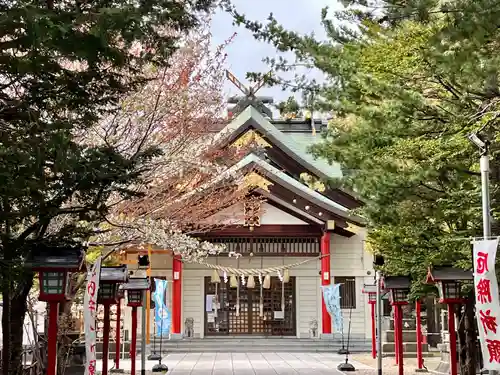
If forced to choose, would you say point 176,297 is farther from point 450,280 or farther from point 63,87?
point 63,87

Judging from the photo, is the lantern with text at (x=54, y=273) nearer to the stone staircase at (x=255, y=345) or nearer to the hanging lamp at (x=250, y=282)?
the stone staircase at (x=255, y=345)

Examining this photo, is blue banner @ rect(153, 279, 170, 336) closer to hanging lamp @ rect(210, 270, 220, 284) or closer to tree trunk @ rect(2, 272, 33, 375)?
hanging lamp @ rect(210, 270, 220, 284)

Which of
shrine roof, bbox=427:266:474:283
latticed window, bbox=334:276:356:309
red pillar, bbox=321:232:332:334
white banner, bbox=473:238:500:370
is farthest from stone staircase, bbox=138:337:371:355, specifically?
white banner, bbox=473:238:500:370

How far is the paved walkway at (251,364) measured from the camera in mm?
18406

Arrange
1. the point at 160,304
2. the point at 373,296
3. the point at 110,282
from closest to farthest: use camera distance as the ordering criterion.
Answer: the point at 110,282, the point at 160,304, the point at 373,296

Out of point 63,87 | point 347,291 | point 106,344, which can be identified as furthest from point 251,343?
point 63,87

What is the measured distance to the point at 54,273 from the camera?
8.84 metres

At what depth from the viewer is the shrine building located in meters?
28.2

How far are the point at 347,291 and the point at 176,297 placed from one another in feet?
24.1

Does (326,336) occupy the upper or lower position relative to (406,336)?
lower

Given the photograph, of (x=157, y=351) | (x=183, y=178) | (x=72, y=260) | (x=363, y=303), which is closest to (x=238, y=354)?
(x=157, y=351)

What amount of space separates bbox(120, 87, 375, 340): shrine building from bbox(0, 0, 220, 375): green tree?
2033 cm

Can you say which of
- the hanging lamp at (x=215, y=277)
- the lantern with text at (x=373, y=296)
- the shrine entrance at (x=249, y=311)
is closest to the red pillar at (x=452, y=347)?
the lantern with text at (x=373, y=296)

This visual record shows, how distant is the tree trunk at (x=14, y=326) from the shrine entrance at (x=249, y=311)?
66.1 ft
